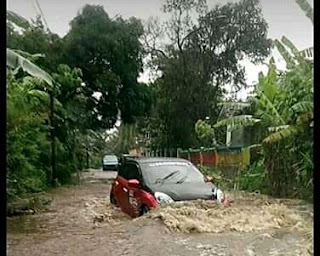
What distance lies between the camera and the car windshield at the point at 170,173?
789 centimetres

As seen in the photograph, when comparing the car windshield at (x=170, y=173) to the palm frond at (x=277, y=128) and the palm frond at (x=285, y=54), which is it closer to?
the palm frond at (x=277, y=128)

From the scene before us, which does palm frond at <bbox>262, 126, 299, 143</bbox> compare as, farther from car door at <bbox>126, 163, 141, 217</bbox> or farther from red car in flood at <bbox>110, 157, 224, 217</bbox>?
car door at <bbox>126, 163, 141, 217</bbox>

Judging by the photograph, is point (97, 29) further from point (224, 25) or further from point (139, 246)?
point (139, 246)

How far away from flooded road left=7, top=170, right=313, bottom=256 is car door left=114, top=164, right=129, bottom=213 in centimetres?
18

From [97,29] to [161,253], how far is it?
9803 millimetres

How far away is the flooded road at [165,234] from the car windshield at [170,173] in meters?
0.73

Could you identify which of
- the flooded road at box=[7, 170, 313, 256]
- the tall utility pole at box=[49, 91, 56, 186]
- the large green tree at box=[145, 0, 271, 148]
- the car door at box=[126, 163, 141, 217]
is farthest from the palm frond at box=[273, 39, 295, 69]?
the large green tree at box=[145, 0, 271, 148]

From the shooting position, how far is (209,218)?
6.74 meters

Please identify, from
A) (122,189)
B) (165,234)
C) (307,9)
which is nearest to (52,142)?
(122,189)

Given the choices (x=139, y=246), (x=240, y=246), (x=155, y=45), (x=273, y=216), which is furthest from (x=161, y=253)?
(x=155, y=45)

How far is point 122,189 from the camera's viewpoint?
28.9 ft

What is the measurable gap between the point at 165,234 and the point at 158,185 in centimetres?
158

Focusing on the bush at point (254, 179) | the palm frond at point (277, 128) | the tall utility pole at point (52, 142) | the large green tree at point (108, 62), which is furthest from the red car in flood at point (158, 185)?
the large green tree at point (108, 62)

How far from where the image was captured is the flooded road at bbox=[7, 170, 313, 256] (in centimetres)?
526
